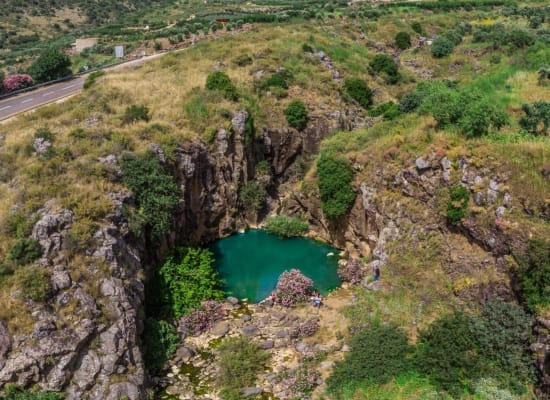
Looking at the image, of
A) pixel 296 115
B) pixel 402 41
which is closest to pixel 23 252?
pixel 296 115

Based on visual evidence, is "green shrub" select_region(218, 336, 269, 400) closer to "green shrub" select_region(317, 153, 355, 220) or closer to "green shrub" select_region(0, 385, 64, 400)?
"green shrub" select_region(0, 385, 64, 400)

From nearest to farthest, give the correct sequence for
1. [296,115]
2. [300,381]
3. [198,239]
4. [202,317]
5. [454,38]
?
[300,381] → [202,317] → [198,239] → [296,115] → [454,38]

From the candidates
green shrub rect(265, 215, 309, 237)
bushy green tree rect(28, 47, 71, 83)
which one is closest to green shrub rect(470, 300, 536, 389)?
green shrub rect(265, 215, 309, 237)

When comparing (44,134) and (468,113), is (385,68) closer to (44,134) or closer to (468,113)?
(468,113)

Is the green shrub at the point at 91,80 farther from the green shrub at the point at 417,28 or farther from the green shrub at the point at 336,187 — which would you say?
the green shrub at the point at 417,28

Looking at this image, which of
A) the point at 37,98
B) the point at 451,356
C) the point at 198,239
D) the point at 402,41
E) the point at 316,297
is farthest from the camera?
the point at 402,41

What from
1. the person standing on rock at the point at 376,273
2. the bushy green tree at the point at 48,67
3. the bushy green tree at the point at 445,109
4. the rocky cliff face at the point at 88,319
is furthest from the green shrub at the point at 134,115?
the bushy green tree at the point at 48,67

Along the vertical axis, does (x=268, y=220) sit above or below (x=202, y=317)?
below
